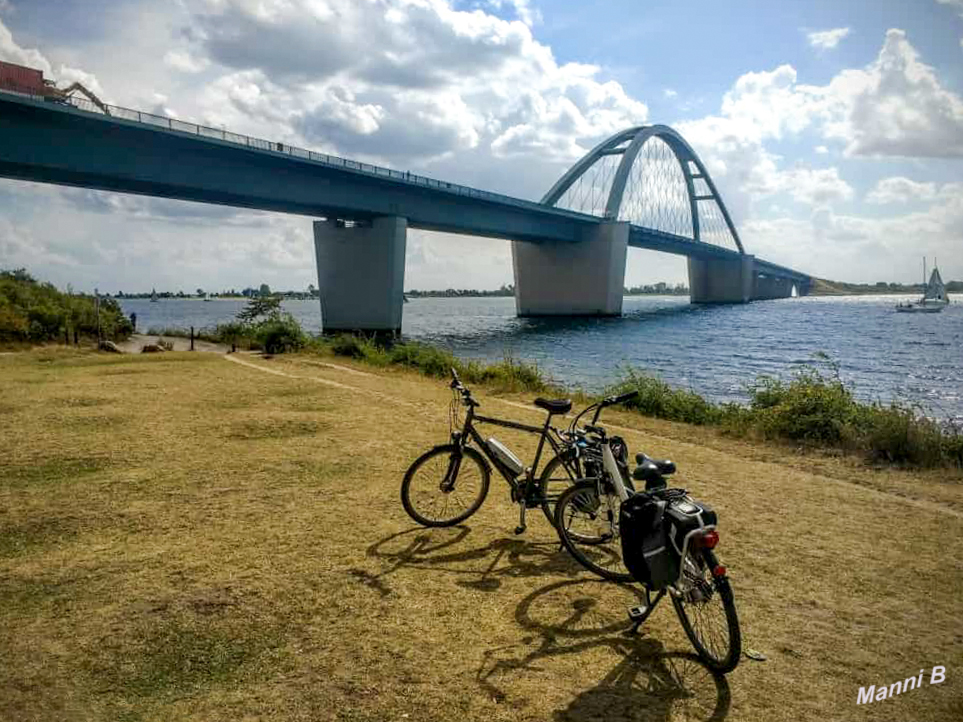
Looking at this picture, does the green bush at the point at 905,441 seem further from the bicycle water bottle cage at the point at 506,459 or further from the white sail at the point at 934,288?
the white sail at the point at 934,288

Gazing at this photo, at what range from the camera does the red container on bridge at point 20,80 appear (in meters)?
24.8

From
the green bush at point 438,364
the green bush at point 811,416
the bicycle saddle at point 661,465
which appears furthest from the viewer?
the green bush at point 438,364

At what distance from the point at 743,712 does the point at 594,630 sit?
36.0 inches

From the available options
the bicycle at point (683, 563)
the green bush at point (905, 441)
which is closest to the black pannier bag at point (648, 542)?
the bicycle at point (683, 563)

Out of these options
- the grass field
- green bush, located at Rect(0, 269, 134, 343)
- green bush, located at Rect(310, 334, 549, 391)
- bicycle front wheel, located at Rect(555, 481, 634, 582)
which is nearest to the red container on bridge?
green bush, located at Rect(0, 269, 134, 343)

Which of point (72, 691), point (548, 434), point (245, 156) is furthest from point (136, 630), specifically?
point (245, 156)

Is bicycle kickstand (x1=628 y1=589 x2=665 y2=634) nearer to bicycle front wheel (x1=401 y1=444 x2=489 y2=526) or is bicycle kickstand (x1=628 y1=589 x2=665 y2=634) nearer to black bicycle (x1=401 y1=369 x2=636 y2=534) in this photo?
black bicycle (x1=401 y1=369 x2=636 y2=534)

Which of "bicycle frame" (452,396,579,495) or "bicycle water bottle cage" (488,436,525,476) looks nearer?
"bicycle frame" (452,396,579,495)

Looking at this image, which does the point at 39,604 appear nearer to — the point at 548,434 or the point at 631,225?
the point at 548,434

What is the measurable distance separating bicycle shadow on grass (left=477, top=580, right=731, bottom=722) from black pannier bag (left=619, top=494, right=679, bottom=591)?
39 centimetres

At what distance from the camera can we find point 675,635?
12.1 ft

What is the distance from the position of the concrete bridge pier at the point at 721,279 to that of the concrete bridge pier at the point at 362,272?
68.6 m

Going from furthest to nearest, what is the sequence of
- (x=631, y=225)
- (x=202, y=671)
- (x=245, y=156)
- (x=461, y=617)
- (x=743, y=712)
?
1. (x=631, y=225)
2. (x=245, y=156)
3. (x=461, y=617)
4. (x=202, y=671)
5. (x=743, y=712)

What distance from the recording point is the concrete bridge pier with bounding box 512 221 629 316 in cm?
6297
